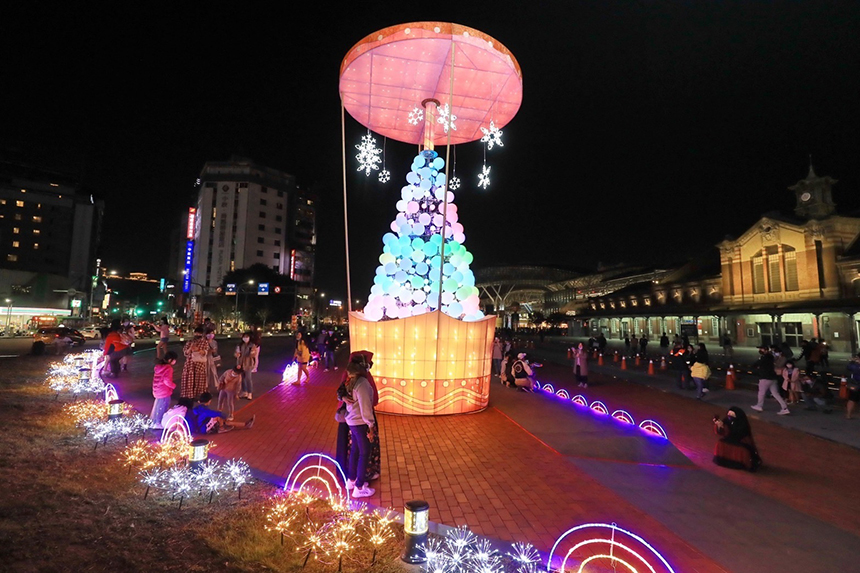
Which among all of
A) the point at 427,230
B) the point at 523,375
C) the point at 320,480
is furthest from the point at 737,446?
the point at 427,230

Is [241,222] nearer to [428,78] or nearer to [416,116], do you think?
[416,116]

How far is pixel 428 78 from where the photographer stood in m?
9.88

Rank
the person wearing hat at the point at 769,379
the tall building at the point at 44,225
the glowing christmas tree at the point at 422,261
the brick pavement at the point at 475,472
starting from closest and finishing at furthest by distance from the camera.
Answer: the brick pavement at the point at 475,472 < the glowing christmas tree at the point at 422,261 < the person wearing hat at the point at 769,379 < the tall building at the point at 44,225

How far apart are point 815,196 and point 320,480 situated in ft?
165

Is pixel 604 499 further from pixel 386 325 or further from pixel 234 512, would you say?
pixel 386 325

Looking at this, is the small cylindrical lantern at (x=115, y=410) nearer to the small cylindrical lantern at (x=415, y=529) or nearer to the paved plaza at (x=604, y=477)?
the paved plaza at (x=604, y=477)

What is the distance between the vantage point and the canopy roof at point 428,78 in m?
8.52

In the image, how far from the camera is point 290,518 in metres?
4.36

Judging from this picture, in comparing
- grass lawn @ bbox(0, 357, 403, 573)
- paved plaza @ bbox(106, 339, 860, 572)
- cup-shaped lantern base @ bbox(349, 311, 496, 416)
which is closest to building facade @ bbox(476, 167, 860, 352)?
paved plaza @ bbox(106, 339, 860, 572)

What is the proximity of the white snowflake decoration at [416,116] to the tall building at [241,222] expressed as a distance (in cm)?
7765

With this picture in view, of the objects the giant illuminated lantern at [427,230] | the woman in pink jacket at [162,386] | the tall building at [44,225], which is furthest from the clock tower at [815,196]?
the tall building at [44,225]

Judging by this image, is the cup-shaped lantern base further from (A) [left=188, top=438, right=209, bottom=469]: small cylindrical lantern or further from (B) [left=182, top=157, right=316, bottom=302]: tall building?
(B) [left=182, top=157, right=316, bottom=302]: tall building

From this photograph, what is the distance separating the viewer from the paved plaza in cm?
432

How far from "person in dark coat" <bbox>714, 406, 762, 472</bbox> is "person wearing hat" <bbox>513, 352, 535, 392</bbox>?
651 centimetres
